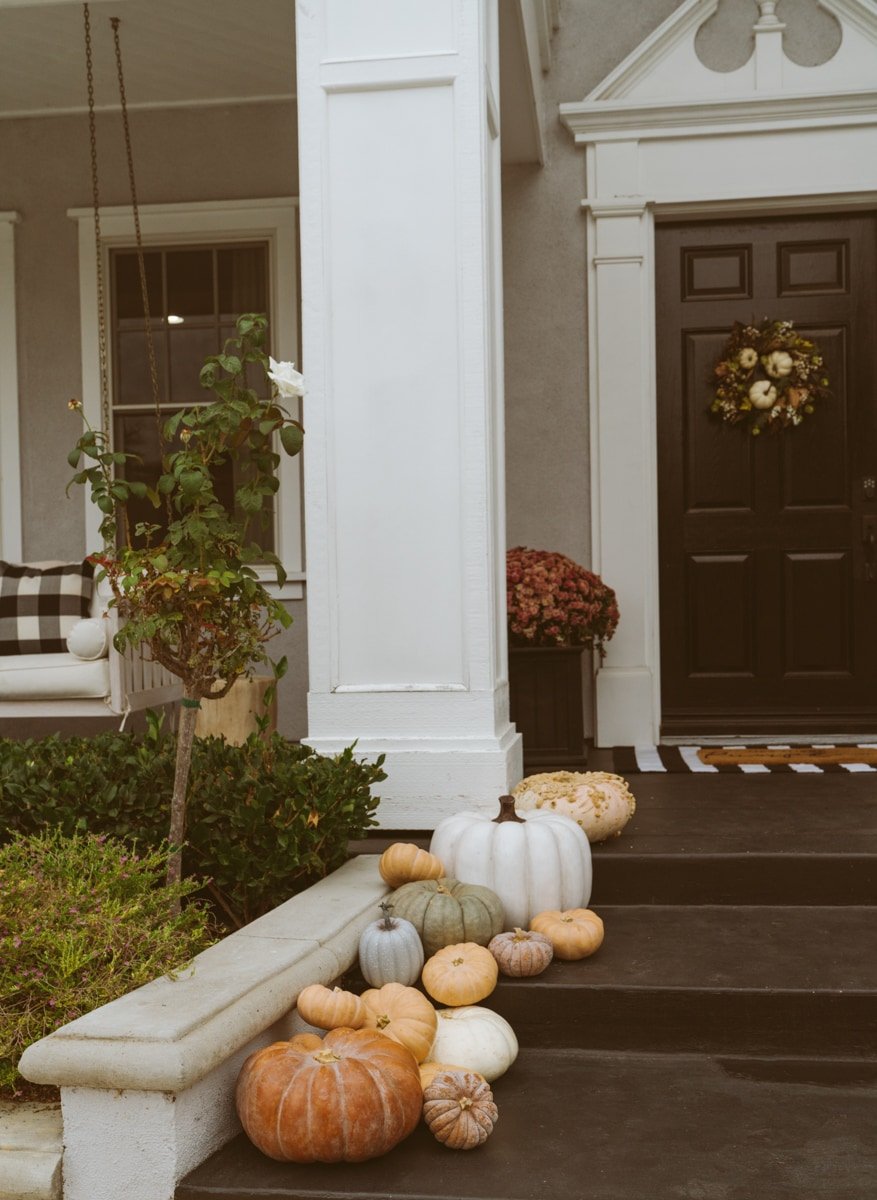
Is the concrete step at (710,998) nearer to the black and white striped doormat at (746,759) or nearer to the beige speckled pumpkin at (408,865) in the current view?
the beige speckled pumpkin at (408,865)

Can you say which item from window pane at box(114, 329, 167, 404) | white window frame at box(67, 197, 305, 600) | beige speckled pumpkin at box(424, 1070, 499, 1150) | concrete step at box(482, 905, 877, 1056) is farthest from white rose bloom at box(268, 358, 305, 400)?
window pane at box(114, 329, 167, 404)

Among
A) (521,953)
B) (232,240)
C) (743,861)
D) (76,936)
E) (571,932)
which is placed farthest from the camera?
(232,240)

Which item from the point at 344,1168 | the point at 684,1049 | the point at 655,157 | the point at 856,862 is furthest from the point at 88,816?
the point at 655,157

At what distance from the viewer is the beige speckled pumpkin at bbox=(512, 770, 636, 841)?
3.39 meters

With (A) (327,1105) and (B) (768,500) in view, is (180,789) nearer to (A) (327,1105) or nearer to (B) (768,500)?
(A) (327,1105)

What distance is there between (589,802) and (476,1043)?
39.5 inches

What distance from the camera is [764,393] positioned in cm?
577

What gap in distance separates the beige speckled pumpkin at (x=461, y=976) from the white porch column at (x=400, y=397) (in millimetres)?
828

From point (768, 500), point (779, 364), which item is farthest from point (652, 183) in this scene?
point (768, 500)

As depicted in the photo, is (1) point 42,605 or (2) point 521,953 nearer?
(2) point 521,953

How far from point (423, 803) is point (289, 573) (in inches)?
105

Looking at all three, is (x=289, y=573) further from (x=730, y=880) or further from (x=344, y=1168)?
(x=344, y=1168)

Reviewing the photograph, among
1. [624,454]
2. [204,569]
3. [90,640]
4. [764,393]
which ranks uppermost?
[764,393]

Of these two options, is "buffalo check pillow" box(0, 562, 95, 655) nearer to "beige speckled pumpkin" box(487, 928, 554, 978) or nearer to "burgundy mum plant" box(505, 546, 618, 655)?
"burgundy mum plant" box(505, 546, 618, 655)
